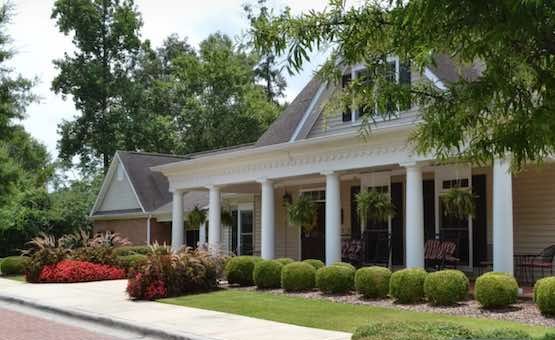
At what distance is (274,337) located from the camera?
10.9 m

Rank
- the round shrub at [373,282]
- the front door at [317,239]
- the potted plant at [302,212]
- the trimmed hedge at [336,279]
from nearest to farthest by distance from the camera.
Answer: the round shrub at [373,282], the trimmed hedge at [336,279], the potted plant at [302,212], the front door at [317,239]

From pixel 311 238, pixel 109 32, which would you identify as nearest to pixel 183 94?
pixel 109 32

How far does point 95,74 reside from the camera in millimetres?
52688

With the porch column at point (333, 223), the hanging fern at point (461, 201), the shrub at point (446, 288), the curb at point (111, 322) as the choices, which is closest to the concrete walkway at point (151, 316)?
the curb at point (111, 322)

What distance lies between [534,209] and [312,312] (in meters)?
7.66

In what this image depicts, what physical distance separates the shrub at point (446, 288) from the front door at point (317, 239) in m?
10.5

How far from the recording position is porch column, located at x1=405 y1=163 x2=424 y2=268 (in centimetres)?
1648

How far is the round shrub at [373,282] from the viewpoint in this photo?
15.0m

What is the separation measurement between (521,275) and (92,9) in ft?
145

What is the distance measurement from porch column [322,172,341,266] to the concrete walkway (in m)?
5.00

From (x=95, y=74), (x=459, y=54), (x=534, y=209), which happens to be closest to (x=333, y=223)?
(x=534, y=209)

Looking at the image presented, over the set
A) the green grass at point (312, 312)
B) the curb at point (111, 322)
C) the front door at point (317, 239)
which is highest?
the front door at point (317, 239)

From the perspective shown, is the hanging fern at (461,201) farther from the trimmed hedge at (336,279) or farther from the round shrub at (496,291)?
the round shrub at (496,291)

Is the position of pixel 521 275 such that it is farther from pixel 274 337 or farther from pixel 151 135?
pixel 151 135
